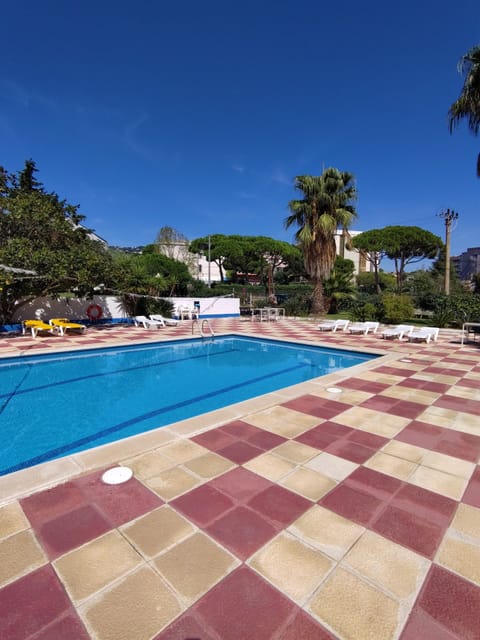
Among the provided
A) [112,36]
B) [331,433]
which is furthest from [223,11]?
[331,433]

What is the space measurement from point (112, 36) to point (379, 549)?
44.2 feet

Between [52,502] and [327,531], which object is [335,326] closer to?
[327,531]

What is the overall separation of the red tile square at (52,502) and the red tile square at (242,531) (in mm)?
1070

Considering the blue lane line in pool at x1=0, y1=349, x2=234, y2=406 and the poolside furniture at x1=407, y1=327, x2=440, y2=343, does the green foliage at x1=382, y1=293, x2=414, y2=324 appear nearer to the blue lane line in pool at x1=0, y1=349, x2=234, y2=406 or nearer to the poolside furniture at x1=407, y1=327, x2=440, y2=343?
the poolside furniture at x1=407, y1=327, x2=440, y2=343

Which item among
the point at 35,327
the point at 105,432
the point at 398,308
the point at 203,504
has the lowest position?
the point at 105,432

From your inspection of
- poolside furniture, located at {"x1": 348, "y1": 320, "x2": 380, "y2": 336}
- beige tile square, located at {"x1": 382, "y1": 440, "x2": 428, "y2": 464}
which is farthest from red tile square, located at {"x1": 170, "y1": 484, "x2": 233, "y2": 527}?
poolside furniture, located at {"x1": 348, "y1": 320, "x2": 380, "y2": 336}

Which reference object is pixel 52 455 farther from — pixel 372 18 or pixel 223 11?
pixel 372 18

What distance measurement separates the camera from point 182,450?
10.8ft

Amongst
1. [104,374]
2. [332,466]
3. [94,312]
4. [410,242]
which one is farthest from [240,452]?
[410,242]

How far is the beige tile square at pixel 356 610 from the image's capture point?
151 centimetres

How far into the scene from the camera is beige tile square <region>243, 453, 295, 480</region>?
287 cm

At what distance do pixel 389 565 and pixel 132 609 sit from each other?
56.5 inches

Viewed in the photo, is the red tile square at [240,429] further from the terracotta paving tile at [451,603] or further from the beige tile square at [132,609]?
the terracotta paving tile at [451,603]

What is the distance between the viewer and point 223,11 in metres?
9.66
